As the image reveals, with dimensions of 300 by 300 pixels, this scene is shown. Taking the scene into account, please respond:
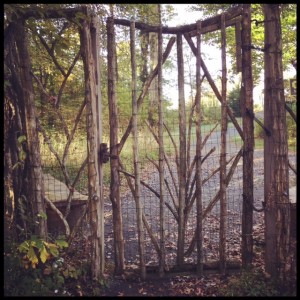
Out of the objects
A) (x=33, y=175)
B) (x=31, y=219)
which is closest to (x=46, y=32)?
(x=33, y=175)

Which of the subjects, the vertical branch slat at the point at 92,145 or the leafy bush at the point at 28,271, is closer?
the leafy bush at the point at 28,271

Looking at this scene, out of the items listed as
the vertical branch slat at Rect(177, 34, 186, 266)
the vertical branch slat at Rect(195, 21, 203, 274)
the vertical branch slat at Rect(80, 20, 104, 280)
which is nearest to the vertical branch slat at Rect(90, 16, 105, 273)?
the vertical branch slat at Rect(80, 20, 104, 280)

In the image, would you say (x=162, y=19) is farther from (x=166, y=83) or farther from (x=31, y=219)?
Answer: (x=31, y=219)

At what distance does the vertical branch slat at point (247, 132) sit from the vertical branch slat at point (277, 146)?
0.25m

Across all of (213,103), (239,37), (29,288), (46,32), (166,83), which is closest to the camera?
(29,288)

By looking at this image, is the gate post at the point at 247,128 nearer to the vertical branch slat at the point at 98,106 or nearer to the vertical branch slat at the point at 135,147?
the vertical branch slat at the point at 135,147

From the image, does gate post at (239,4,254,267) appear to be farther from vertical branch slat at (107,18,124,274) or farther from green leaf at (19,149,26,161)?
green leaf at (19,149,26,161)

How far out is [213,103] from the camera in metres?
4.57

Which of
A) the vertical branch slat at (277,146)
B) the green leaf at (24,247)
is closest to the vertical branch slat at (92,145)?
the green leaf at (24,247)

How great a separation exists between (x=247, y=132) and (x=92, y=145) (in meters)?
1.69

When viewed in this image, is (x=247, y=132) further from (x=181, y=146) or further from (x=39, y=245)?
(x=39, y=245)

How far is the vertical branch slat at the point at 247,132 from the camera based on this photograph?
3.84 metres

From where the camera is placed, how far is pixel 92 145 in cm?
379

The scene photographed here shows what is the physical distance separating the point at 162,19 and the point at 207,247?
12.5 metres
